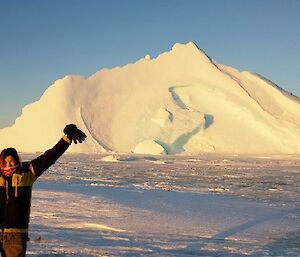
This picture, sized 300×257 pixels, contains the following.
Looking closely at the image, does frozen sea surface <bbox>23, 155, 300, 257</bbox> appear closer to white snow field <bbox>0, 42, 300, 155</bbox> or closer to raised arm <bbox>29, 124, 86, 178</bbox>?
raised arm <bbox>29, 124, 86, 178</bbox>

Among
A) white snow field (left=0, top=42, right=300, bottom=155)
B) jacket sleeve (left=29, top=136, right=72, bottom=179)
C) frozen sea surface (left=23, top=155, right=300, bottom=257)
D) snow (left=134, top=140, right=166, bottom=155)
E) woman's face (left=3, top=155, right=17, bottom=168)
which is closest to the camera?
woman's face (left=3, top=155, right=17, bottom=168)

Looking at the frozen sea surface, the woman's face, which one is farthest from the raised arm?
the frozen sea surface

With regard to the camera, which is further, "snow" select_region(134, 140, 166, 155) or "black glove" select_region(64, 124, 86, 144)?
"snow" select_region(134, 140, 166, 155)

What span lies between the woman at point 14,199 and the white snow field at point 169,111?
42.2 m

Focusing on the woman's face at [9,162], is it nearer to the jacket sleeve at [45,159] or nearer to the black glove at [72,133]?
the jacket sleeve at [45,159]

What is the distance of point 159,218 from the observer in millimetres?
8203

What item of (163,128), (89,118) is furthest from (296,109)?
(89,118)

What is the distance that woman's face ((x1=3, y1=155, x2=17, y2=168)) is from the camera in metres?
2.77

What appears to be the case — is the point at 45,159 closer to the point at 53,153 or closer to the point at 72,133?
the point at 53,153

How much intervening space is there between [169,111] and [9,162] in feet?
151

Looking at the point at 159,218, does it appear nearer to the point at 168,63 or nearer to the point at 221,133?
the point at 221,133

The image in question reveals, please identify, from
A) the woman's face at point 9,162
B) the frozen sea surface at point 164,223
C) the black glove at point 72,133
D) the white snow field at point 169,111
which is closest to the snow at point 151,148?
the white snow field at point 169,111

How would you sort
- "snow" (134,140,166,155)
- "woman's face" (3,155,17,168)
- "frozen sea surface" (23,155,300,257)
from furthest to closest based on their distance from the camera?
1. "snow" (134,140,166,155)
2. "frozen sea surface" (23,155,300,257)
3. "woman's face" (3,155,17,168)

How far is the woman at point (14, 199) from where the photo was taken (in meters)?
2.79
